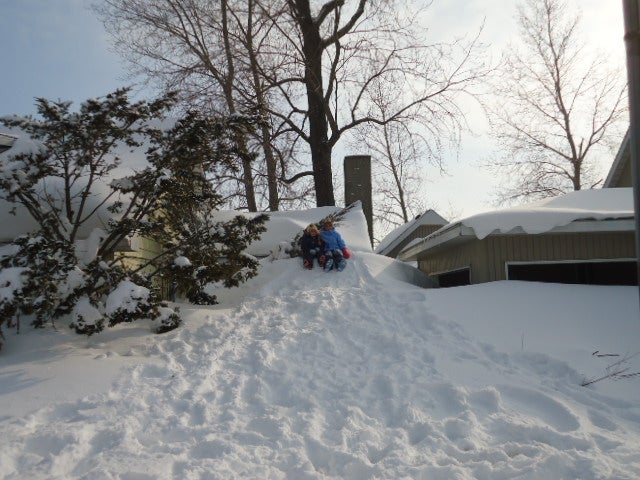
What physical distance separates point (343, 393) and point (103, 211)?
441cm

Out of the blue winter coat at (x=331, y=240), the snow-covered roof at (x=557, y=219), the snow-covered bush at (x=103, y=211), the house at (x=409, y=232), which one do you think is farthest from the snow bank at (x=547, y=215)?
the house at (x=409, y=232)

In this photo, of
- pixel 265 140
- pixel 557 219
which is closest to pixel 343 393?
pixel 557 219

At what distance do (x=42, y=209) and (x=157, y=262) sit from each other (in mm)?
1498

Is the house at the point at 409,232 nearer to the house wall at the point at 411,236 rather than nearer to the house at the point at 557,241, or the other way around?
the house wall at the point at 411,236

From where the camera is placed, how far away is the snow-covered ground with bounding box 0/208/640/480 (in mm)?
3787

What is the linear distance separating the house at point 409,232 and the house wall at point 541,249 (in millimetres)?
12203

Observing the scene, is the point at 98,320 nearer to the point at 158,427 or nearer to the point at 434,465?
the point at 158,427

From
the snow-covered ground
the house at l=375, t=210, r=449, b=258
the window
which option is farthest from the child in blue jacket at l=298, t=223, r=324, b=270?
the house at l=375, t=210, r=449, b=258

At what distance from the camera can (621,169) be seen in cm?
1588

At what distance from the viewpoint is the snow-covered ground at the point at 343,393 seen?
12.4 ft

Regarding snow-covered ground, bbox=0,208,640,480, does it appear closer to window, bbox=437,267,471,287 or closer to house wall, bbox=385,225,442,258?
window, bbox=437,267,471,287

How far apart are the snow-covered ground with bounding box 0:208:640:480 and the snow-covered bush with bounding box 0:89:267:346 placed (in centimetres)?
64

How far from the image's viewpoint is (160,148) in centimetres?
682

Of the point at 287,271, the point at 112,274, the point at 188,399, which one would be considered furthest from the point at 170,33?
the point at 188,399
